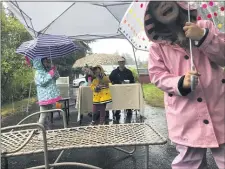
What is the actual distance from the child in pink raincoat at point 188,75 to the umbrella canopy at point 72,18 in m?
2.55

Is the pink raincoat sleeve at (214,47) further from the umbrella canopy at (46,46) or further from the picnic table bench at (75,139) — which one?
the umbrella canopy at (46,46)

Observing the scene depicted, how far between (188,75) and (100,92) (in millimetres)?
3944

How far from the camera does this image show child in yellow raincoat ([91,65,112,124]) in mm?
5500

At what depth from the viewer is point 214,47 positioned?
5.32 ft

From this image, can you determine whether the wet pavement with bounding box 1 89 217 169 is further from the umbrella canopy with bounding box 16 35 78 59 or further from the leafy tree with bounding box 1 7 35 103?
the leafy tree with bounding box 1 7 35 103

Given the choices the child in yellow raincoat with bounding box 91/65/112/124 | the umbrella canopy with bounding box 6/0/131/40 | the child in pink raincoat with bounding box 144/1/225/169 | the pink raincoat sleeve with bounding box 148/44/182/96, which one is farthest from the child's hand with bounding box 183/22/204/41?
the child in yellow raincoat with bounding box 91/65/112/124

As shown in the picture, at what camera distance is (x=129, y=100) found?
591 centimetres

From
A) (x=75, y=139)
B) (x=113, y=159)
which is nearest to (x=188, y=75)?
(x=75, y=139)

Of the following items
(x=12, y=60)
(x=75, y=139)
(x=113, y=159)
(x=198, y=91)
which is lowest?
(x=113, y=159)

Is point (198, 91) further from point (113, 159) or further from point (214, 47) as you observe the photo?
point (113, 159)

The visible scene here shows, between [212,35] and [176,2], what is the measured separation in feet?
0.84

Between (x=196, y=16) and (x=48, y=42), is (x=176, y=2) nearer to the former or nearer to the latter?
(x=196, y=16)

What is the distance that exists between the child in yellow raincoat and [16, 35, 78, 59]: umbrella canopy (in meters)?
0.73

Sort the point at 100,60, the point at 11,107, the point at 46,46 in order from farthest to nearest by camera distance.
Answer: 1. the point at 11,107
2. the point at 100,60
3. the point at 46,46
